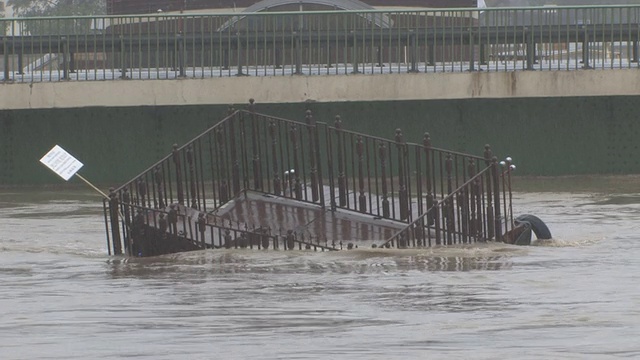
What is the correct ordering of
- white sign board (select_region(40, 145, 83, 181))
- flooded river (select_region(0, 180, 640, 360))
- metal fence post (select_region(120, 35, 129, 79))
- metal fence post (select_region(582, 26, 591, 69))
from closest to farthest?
flooded river (select_region(0, 180, 640, 360))
white sign board (select_region(40, 145, 83, 181))
metal fence post (select_region(120, 35, 129, 79))
metal fence post (select_region(582, 26, 591, 69))

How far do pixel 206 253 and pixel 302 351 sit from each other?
19.6ft

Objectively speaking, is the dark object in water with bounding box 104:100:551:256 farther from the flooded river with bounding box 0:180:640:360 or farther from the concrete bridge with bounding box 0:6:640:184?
the concrete bridge with bounding box 0:6:640:184

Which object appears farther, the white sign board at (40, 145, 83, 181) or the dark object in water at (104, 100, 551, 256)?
the white sign board at (40, 145, 83, 181)

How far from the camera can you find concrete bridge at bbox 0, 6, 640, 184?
27.8 m

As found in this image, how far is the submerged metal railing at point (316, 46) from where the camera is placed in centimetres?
2812

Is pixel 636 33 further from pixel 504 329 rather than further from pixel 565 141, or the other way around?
pixel 504 329

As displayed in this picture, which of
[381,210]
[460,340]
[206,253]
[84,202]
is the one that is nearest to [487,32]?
[84,202]

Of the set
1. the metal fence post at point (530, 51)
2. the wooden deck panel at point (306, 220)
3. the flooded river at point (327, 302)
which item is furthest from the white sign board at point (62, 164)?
the metal fence post at point (530, 51)

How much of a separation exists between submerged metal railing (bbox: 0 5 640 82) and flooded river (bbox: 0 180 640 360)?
27.2ft

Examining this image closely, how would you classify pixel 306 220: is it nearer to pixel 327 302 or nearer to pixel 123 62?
pixel 327 302

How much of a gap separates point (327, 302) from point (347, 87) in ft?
46.7

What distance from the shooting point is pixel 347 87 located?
27828 millimetres

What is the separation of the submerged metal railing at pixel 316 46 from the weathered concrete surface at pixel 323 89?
276 millimetres

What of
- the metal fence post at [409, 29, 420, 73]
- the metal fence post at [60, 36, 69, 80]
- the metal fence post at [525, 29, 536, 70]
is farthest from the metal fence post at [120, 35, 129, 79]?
the metal fence post at [525, 29, 536, 70]
